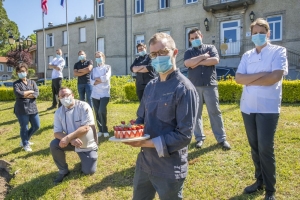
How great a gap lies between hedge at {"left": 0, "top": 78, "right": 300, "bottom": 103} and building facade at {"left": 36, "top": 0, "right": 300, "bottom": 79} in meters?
6.96

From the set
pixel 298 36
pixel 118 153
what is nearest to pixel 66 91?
pixel 118 153

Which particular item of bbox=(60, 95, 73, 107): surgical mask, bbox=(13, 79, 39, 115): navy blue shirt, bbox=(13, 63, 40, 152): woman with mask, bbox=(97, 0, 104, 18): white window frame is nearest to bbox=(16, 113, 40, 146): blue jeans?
bbox=(13, 63, 40, 152): woman with mask

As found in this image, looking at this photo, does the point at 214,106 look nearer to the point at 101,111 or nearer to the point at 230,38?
the point at 101,111

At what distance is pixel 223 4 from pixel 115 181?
1914 centimetres

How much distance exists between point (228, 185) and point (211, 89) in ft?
5.84

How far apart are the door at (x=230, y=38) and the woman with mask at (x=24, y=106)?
55.7 ft

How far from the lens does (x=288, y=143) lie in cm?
541

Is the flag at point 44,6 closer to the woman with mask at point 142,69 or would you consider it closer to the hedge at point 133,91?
the hedge at point 133,91

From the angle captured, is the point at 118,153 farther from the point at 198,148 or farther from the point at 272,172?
the point at 272,172

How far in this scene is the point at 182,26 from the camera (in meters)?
23.9

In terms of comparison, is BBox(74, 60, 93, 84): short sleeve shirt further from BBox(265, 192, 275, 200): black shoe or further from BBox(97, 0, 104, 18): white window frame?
BBox(97, 0, 104, 18): white window frame

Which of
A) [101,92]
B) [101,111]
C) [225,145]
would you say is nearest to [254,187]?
[225,145]

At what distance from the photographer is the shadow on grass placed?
4.60m

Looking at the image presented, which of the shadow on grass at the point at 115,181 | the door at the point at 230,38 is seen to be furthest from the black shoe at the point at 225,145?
the door at the point at 230,38
